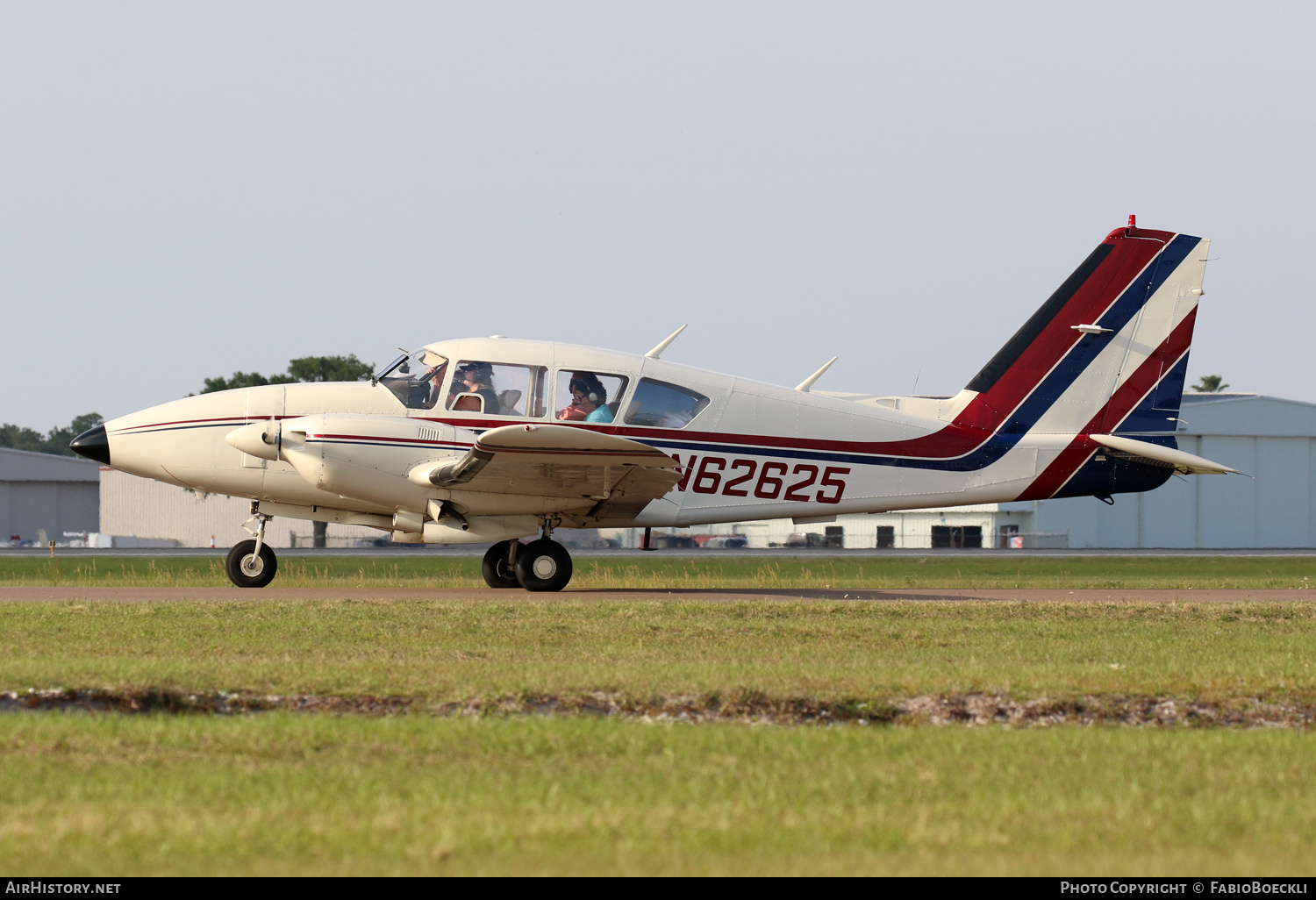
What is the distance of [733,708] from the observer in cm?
658

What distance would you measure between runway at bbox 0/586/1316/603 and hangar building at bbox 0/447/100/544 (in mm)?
64051

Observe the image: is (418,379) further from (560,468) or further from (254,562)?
(254,562)

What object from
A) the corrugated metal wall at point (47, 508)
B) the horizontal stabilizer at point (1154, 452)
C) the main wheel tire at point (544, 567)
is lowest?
the corrugated metal wall at point (47, 508)

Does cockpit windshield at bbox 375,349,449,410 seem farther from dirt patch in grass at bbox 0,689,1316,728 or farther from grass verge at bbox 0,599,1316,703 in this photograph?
dirt patch in grass at bbox 0,689,1316,728

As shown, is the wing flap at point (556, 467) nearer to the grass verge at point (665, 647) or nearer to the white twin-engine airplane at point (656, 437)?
the white twin-engine airplane at point (656, 437)

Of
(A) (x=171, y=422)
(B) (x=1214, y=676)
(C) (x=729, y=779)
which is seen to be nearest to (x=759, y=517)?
(A) (x=171, y=422)

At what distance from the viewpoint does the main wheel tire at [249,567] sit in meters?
15.4

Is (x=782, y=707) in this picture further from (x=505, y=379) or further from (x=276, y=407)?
(x=276, y=407)

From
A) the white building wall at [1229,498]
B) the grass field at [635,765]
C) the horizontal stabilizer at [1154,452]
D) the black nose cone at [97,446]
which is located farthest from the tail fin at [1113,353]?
the white building wall at [1229,498]

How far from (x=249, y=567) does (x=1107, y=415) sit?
11.3 metres

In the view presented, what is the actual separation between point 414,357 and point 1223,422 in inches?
2059

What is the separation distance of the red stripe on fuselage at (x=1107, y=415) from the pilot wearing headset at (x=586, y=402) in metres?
5.81

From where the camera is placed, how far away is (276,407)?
1503 cm
